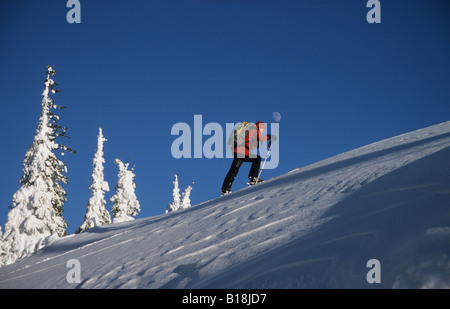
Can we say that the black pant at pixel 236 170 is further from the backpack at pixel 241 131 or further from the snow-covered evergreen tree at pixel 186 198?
the snow-covered evergreen tree at pixel 186 198

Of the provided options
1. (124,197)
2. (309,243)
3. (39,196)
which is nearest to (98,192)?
(124,197)

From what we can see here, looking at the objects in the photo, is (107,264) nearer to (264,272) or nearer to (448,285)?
(264,272)

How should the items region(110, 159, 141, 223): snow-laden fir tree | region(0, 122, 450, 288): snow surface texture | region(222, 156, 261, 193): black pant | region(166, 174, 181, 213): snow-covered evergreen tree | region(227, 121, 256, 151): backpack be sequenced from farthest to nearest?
1. region(166, 174, 181, 213): snow-covered evergreen tree
2. region(110, 159, 141, 223): snow-laden fir tree
3. region(222, 156, 261, 193): black pant
4. region(227, 121, 256, 151): backpack
5. region(0, 122, 450, 288): snow surface texture

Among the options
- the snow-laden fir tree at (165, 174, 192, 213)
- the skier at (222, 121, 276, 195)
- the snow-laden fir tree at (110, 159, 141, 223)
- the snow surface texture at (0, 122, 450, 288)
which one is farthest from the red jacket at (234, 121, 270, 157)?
the snow-laden fir tree at (165, 174, 192, 213)

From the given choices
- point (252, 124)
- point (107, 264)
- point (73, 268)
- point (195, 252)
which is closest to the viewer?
point (195, 252)

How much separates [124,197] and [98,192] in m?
3.57

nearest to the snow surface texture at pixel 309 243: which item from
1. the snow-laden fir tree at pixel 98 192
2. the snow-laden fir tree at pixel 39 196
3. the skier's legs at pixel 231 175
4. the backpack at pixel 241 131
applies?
the skier's legs at pixel 231 175

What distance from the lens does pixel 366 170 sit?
14.2 feet

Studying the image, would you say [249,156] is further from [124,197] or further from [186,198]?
[186,198]

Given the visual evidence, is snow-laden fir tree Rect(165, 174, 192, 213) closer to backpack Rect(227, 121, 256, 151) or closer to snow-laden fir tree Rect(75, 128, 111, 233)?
snow-laden fir tree Rect(75, 128, 111, 233)

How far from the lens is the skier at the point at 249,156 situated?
28.9ft

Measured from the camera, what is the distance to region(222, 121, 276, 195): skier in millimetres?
8797
